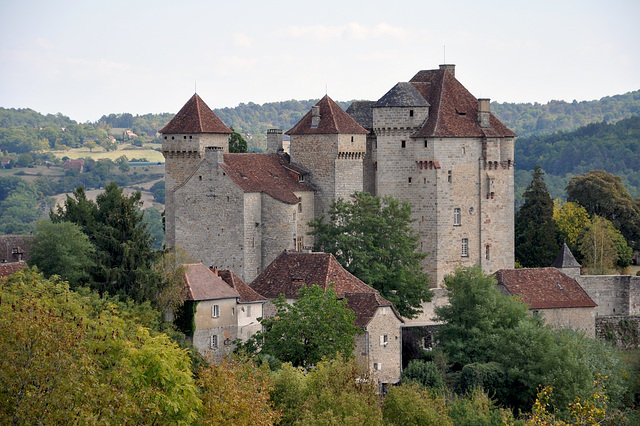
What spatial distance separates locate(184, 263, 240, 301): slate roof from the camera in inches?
2295

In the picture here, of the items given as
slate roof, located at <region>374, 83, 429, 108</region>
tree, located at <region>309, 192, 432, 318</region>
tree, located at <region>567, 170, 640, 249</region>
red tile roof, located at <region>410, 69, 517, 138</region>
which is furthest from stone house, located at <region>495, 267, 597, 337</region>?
tree, located at <region>567, 170, 640, 249</region>

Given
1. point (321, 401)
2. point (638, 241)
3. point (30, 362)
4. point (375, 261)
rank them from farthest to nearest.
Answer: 1. point (638, 241)
2. point (375, 261)
3. point (321, 401)
4. point (30, 362)

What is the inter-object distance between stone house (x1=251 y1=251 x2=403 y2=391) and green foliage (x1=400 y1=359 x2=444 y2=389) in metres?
0.74

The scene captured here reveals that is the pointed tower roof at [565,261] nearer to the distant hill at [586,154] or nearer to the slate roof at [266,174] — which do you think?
the slate roof at [266,174]

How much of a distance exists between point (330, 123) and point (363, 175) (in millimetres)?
4873

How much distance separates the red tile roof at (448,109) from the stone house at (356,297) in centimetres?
1580

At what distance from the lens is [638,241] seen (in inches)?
3686

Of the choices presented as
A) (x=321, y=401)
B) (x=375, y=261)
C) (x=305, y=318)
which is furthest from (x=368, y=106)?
(x=321, y=401)

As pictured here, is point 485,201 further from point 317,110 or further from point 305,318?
point 305,318

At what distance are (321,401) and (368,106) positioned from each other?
37.3m

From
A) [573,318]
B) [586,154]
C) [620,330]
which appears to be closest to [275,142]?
[573,318]

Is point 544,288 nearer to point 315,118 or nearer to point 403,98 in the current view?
point 403,98

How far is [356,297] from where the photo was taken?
58.4 m

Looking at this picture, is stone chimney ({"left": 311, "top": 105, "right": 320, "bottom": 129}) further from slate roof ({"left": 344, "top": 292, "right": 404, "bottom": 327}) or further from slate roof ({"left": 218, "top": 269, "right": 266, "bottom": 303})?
slate roof ({"left": 344, "top": 292, "right": 404, "bottom": 327})
